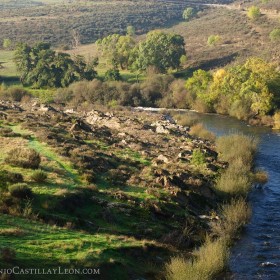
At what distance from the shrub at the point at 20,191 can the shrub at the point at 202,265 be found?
347 inches

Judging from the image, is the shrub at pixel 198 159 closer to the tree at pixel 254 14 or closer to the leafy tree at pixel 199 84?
the leafy tree at pixel 199 84

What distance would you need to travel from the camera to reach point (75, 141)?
3981cm

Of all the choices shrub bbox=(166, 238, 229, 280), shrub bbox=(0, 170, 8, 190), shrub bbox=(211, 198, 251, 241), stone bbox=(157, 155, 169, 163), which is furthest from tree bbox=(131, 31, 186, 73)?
shrub bbox=(166, 238, 229, 280)

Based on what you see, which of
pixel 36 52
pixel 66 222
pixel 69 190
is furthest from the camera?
pixel 36 52

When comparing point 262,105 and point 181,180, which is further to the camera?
point 262,105

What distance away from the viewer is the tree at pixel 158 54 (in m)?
108

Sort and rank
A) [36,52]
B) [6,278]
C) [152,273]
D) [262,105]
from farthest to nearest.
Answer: [36,52] < [262,105] < [152,273] < [6,278]

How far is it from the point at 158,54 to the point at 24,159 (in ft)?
274

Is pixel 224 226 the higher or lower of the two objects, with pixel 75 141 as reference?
lower

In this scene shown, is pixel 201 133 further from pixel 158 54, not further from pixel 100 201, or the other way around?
pixel 158 54

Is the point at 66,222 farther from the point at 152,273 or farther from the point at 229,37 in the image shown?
the point at 229,37

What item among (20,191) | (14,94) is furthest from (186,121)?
(20,191)

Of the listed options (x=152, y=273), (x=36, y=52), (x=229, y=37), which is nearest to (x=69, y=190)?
(x=152, y=273)

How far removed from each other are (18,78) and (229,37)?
2834 inches
